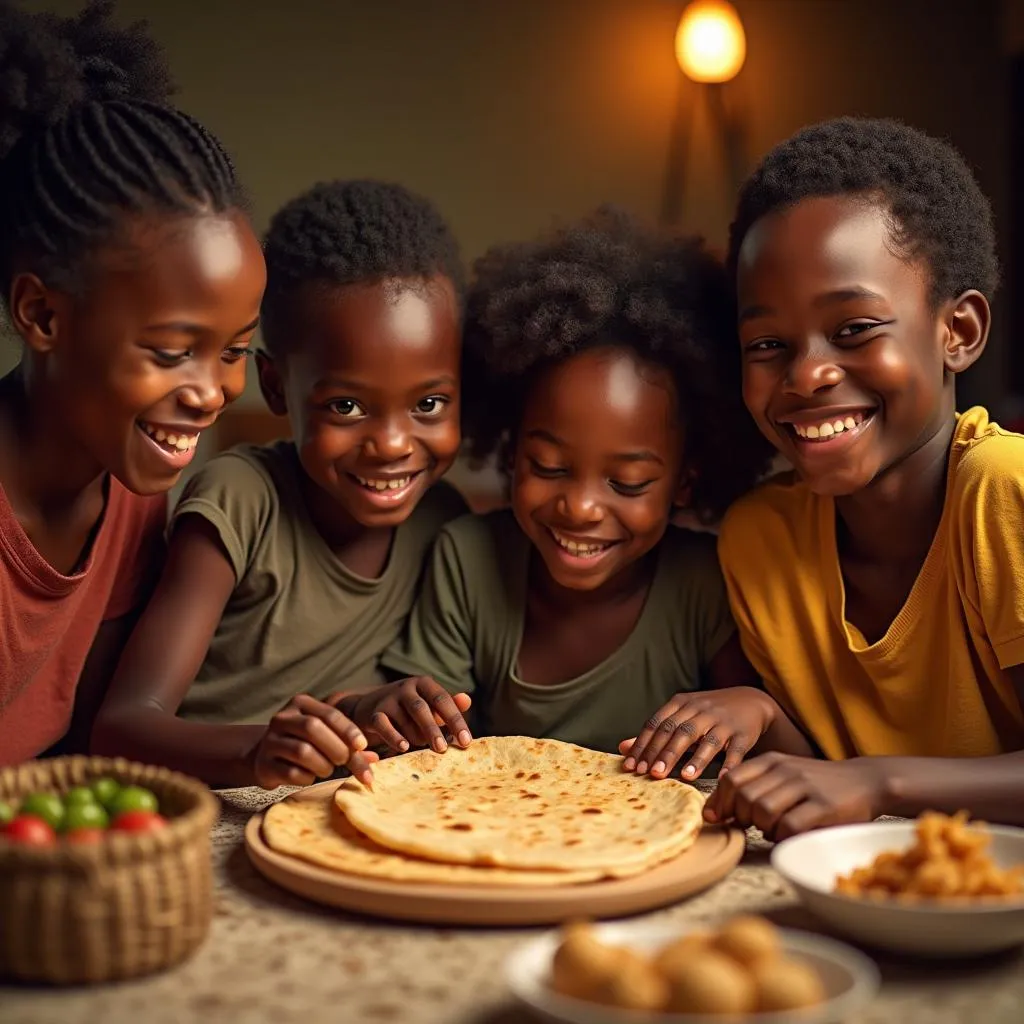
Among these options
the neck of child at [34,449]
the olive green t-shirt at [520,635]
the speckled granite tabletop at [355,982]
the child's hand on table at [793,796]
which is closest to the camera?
the speckled granite tabletop at [355,982]

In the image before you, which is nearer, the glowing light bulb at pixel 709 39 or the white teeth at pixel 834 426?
the white teeth at pixel 834 426

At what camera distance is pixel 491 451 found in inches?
92.4

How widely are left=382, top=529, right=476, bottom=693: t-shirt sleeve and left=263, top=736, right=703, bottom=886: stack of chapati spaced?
15.1 inches

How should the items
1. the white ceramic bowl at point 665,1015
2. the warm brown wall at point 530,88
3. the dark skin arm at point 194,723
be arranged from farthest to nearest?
the warm brown wall at point 530,88, the dark skin arm at point 194,723, the white ceramic bowl at point 665,1015

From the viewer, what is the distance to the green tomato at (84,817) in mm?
1132

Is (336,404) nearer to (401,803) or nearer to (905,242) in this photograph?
(401,803)

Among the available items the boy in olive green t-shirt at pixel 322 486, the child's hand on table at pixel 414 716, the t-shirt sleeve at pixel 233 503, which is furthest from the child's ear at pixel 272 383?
the child's hand on table at pixel 414 716

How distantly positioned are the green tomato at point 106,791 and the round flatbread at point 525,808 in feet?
0.85

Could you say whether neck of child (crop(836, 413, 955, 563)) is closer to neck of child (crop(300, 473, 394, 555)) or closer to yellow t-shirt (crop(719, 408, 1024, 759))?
yellow t-shirt (crop(719, 408, 1024, 759))

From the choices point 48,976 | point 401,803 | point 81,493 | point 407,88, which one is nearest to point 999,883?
point 401,803

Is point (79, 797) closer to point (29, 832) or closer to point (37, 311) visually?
point (29, 832)

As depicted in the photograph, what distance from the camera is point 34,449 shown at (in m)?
1.75

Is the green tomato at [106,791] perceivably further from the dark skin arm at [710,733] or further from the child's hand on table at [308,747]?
the dark skin arm at [710,733]

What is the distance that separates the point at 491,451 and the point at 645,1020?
153cm
